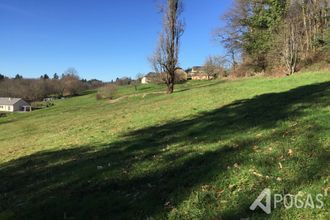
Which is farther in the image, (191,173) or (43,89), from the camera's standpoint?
(43,89)

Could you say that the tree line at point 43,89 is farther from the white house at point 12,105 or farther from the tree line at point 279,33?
the tree line at point 279,33

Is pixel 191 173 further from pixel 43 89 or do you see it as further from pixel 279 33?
pixel 43 89

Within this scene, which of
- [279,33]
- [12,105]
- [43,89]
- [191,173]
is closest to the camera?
[191,173]

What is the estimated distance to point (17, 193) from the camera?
24.3 feet

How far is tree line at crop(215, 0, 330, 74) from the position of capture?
3105 cm

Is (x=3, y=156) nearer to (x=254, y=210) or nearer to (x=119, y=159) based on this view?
(x=119, y=159)

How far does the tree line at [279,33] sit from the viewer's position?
3105cm

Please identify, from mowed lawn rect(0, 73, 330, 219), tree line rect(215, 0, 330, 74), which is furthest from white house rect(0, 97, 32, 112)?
mowed lawn rect(0, 73, 330, 219)

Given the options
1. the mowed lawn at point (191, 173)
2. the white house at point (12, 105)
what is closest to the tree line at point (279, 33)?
the mowed lawn at point (191, 173)

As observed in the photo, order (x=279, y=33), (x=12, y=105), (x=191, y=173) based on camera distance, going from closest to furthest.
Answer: (x=191, y=173), (x=279, y=33), (x=12, y=105)

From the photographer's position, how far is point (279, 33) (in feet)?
106

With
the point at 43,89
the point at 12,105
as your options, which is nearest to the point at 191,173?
the point at 12,105

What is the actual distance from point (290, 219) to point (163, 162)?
333 cm

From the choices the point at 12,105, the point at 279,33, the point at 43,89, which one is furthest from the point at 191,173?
the point at 43,89
